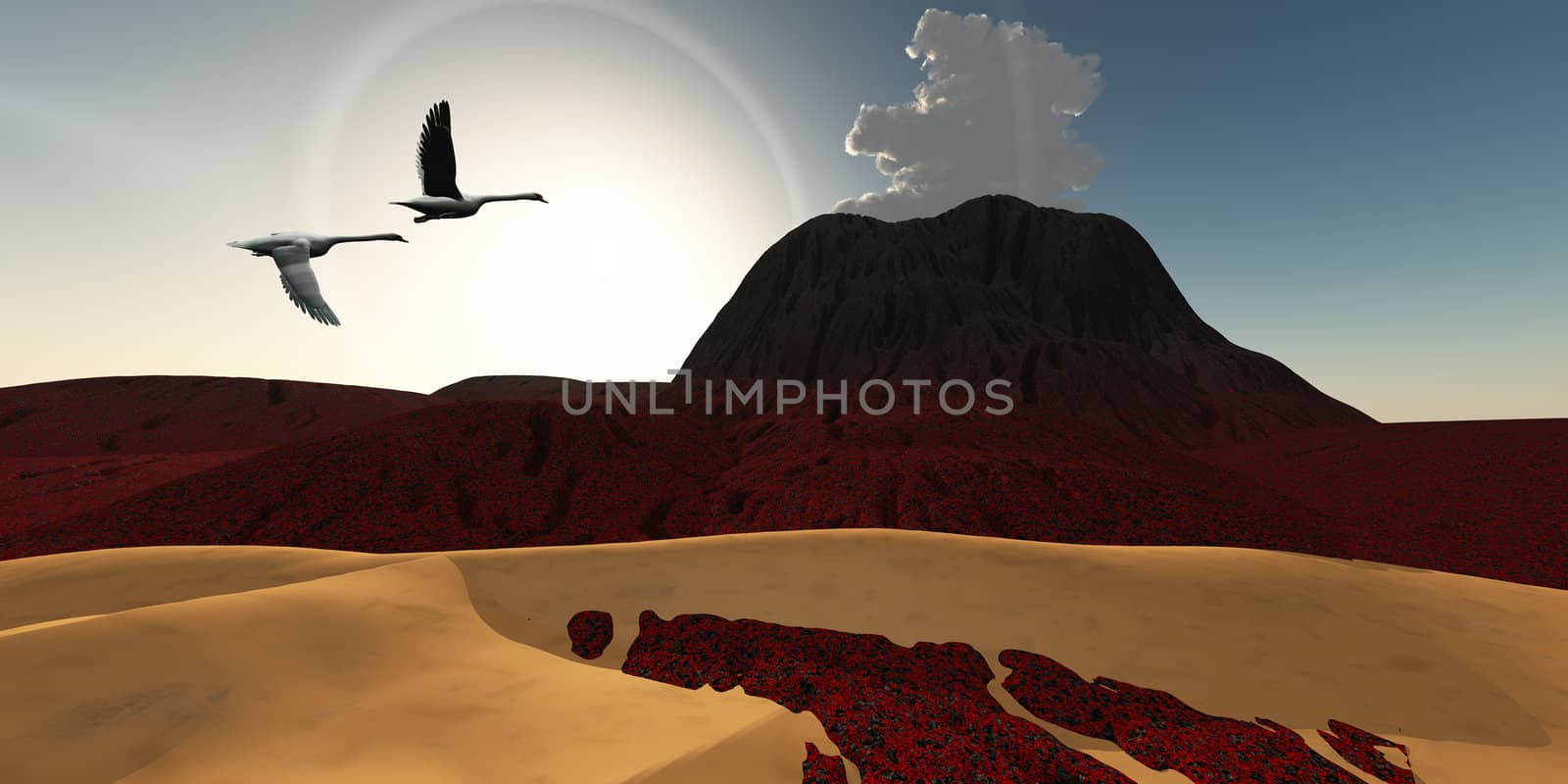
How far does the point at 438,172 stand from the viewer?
7996 millimetres

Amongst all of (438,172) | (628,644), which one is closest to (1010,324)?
(438,172)

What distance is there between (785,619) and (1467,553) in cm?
2305

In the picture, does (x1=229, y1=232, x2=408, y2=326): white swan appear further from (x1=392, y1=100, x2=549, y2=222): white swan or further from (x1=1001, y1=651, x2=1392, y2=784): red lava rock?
(x1=1001, y1=651, x2=1392, y2=784): red lava rock

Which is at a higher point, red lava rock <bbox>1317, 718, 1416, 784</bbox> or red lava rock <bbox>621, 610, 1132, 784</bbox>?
red lava rock <bbox>1317, 718, 1416, 784</bbox>

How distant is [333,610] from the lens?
464 cm

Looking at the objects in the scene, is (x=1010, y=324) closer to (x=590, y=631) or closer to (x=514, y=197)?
(x=514, y=197)

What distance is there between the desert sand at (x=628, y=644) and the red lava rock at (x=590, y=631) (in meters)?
0.11

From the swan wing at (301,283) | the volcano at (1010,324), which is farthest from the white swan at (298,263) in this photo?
the volcano at (1010,324)

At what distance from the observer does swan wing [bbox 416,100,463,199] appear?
7805 mm

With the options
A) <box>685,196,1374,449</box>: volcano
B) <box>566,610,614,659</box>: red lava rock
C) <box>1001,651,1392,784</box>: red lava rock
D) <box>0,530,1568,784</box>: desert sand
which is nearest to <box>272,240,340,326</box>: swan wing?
<box>0,530,1568,784</box>: desert sand

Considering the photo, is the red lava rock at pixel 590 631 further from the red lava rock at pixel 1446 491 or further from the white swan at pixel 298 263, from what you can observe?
the red lava rock at pixel 1446 491

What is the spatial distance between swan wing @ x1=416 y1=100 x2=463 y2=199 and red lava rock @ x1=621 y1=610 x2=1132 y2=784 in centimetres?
677

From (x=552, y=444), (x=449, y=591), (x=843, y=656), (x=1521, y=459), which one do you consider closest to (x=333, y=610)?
(x=449, y=591)

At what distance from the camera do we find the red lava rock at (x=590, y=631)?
5562mm
